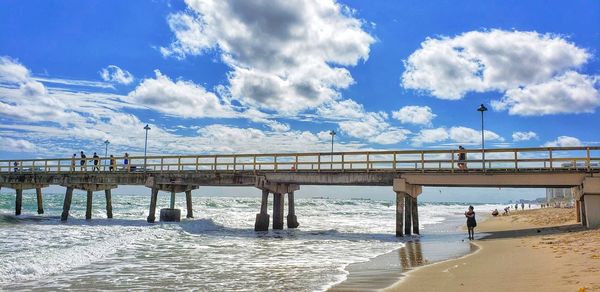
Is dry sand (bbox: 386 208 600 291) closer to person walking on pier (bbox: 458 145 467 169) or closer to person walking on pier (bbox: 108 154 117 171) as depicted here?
person walking on pier (bbox: 458 145 467 169)

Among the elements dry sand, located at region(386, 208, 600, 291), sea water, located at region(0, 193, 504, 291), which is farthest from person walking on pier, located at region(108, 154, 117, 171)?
dry sand, located at region(386, 208, 600, 291)

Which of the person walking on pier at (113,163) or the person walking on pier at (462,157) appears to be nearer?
the person walking on pier at (462,157)

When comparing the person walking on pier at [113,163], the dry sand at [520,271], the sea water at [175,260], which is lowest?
the sea water at [175,260]

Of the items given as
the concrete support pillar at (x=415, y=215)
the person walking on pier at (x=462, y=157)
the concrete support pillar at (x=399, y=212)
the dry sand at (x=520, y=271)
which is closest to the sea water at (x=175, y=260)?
the concrete support pillar at (x=399, y=212)

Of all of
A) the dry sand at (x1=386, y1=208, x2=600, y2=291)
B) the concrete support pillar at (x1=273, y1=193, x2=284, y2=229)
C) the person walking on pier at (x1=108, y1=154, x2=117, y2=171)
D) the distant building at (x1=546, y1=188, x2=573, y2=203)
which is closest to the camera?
the dry sand at (x1=386, y1=208, x2=600, y2=291)

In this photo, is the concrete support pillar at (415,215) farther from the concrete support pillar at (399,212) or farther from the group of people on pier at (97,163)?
the group of people on pier at (97,163)

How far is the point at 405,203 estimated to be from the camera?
22781 millimetres

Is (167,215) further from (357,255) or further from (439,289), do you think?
(439,289)

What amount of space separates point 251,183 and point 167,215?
654 cm

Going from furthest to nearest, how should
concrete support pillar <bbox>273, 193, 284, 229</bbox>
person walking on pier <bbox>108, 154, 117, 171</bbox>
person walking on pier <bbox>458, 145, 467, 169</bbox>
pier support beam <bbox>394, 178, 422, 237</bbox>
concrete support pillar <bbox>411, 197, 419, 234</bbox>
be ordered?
person walking on pier <bbox>108, 154, 117, 171</bbox> → concrete support pillar <bbox>273, 193, 284, 229</bbox> → concrete support pillar <bbox>411, 197, 419, 234</bbox> → pier support beam <bbox>394, 178, 422, 237</bbox> → person walking on pier <bbox>458, 145, 467, 169</bbox>

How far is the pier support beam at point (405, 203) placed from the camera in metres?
22.1

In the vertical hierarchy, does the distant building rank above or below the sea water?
above

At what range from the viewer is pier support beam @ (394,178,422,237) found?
2209cm

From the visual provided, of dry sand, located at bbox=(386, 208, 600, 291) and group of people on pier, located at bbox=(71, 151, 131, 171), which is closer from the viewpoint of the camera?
dry sand, located at bbox=(386, 208, 600, 291)
